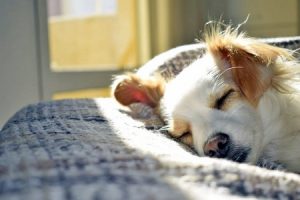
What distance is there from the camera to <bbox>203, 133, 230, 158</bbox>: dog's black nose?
98 centimetres

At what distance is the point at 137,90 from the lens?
4.58 feet

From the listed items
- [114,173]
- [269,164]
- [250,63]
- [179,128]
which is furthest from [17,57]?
[114,173]

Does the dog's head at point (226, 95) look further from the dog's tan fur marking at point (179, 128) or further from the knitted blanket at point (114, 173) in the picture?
the knitted blanket at point (114, 173)

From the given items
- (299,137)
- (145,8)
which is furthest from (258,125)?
(145,8)

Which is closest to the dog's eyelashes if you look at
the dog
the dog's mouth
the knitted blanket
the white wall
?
the dog

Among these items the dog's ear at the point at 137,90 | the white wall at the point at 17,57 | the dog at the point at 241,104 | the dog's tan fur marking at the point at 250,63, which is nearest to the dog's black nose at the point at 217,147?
the dog at the point at 241,104

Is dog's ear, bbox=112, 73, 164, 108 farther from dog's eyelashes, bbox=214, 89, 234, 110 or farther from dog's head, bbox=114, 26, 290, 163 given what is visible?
dog's eyelashes, bbox=214, 89, 234, 110

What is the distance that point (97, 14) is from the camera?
268 centimetres

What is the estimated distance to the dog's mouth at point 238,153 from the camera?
3.18ft

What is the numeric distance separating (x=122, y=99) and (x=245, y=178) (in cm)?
83

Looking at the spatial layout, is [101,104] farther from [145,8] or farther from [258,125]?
[145,8]

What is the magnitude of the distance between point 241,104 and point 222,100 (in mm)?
50

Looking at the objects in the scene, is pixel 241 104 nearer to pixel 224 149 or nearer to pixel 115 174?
pixel 224 149

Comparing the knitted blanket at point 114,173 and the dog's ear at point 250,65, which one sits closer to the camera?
the knitted blanket at point 114,173
